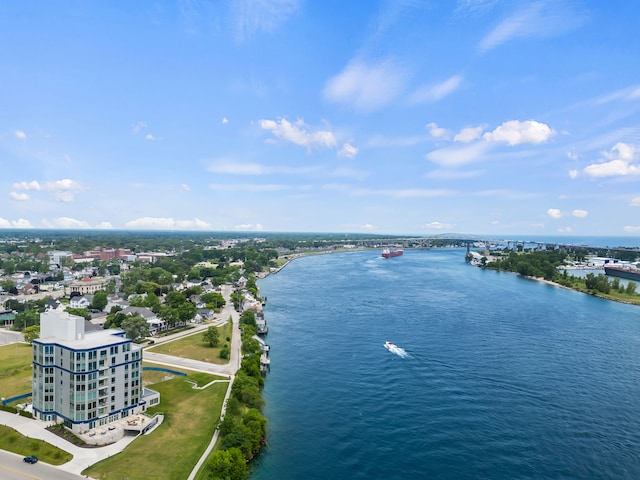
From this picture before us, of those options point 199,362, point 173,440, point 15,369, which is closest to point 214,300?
point 199,362

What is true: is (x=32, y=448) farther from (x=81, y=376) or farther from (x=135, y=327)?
(x=135, y=327)

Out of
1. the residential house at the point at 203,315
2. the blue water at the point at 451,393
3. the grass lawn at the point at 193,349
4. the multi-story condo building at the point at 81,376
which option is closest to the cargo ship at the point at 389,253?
the blue water at the point at 451,393

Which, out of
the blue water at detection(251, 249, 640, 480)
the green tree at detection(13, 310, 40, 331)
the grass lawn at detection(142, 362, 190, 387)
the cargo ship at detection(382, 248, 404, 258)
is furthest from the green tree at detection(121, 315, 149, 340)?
the cargo ship at detection(382, 248, 404, 258)

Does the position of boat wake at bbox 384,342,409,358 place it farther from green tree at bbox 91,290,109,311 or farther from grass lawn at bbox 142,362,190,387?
green tree at bbox 91,290,109,311

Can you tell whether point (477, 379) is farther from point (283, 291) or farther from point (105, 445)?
point (283, 291)

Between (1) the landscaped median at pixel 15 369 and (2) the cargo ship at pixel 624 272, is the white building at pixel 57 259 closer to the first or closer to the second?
(1) the landscaped median at pixel 15 369

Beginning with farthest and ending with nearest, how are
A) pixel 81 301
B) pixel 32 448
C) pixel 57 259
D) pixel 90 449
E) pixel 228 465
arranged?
pixel 57 259 < pixel 81 301 < pixel 90 449 < pixel 32 448 < pixel 228 465
